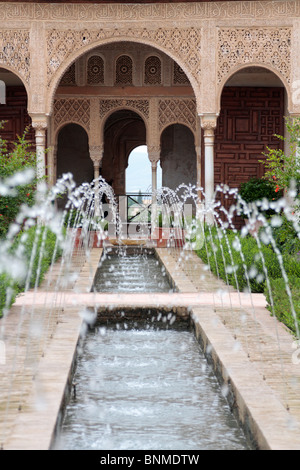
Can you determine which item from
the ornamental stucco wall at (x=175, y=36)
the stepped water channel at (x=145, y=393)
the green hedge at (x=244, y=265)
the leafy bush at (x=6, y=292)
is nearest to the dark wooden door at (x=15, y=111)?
the ornamental stucco wall at (x=175, y=36)

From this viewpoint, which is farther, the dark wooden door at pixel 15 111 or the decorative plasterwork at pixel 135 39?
the dark wooden door at pixel 15 111

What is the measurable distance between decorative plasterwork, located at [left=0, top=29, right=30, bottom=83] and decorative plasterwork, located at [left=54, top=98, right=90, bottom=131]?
272 centimetres

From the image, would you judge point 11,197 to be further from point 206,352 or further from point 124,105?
point 124,105

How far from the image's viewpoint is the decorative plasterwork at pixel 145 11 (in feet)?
35.3

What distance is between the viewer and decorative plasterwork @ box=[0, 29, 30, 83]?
424 inches

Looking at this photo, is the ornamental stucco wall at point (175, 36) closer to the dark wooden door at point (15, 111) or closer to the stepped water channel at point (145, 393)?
the dark wooden door at point (15, 111)

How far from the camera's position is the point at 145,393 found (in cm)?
417

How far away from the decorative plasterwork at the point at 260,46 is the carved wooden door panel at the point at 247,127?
3179 millimetres

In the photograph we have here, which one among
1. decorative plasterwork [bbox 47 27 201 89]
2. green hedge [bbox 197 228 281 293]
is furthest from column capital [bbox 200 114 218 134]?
green hedge [bbox 197 228 281 293]

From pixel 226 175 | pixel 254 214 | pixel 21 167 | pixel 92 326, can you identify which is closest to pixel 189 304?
pixel 92 326

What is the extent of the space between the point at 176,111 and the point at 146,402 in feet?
33.0

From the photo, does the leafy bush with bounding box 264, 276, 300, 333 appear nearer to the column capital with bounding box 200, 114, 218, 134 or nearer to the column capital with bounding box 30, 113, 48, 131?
the column capital with bounding box 200, 114, 218, 134

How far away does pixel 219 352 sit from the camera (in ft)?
14.5

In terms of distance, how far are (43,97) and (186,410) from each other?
792 cm
